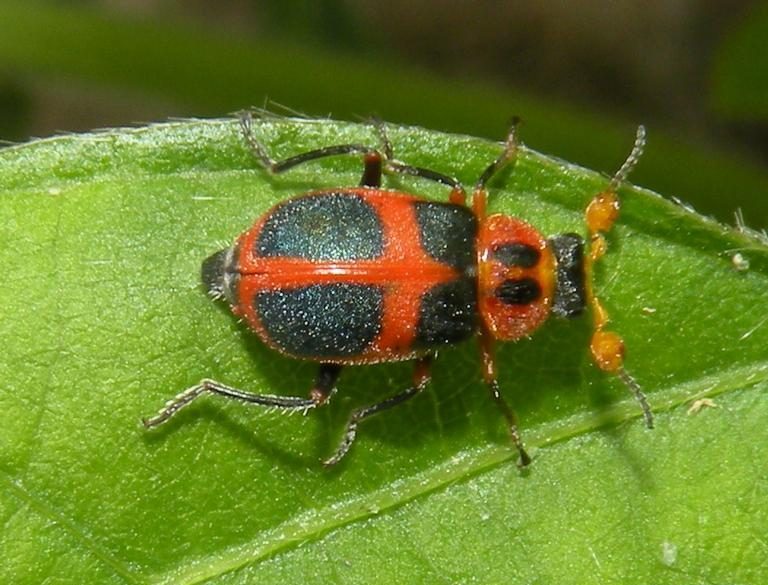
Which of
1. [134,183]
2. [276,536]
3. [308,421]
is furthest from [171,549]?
[134,183]

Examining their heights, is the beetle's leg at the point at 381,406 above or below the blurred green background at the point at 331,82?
below

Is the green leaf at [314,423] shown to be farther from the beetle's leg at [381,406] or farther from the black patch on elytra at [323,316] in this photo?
the black patch on elytra at [323,316]

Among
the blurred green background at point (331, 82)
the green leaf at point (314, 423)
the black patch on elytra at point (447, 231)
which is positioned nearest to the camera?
the green leaf at point (314, 423)

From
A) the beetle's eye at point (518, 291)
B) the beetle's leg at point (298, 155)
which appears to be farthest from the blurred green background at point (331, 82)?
the beetle's eye at point (518, 291)

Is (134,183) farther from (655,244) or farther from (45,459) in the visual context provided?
(655,244)

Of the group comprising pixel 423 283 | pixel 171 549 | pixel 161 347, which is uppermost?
pixel 423 283

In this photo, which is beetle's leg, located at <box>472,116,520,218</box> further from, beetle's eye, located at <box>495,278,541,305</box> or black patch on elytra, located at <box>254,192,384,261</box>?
black patch on elytra, located at <box>254,192,384,261</box>
